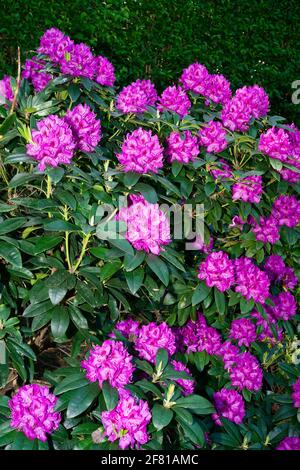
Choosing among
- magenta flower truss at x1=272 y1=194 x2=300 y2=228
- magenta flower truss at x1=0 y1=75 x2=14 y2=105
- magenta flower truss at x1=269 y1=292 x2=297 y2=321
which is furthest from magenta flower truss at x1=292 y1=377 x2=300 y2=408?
magenta flower truss at x1=0 y1=75 x2=14 y2=105

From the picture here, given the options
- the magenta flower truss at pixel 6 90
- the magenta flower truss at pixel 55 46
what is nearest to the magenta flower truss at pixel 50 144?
the magenta flower truss at pixel 6 90

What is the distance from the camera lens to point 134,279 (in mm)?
1475

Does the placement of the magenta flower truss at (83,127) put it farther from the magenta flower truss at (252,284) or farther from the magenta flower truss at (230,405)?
the magenta flower truss at (230,405)

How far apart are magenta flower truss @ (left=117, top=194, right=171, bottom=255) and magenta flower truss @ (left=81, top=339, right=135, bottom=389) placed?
0.86 ft

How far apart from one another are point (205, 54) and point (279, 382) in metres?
2.88

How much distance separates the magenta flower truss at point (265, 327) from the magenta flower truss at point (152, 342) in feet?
2.66

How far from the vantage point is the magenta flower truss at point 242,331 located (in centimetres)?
235

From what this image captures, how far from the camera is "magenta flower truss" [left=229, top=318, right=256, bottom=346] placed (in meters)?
2.35

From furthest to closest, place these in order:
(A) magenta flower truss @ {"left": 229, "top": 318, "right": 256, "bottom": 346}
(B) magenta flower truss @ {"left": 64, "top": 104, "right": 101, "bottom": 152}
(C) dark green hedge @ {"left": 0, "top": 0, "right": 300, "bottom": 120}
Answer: (C) dark green hedge @ {"left": 0, "top": 0, "right": 300, "bottom": 120}, (A) magenta flower truss @ {"left": 229, "top": 318, "right": 256, "bottom": 346}, (B) magenta flower truss @ {"left": 64, "top": 104, "right": 101, "bottom": 152}

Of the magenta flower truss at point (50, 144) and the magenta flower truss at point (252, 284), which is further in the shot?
the magenta flower truss at point (252, 284)

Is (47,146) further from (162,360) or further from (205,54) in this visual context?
Result: (205,54)

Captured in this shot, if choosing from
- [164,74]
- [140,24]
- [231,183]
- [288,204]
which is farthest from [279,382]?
[140,24]

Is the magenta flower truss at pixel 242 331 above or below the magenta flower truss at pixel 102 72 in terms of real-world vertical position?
below

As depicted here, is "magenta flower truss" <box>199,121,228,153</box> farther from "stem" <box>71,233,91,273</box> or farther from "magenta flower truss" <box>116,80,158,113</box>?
"stem" <box>71,233,91,273</box>
